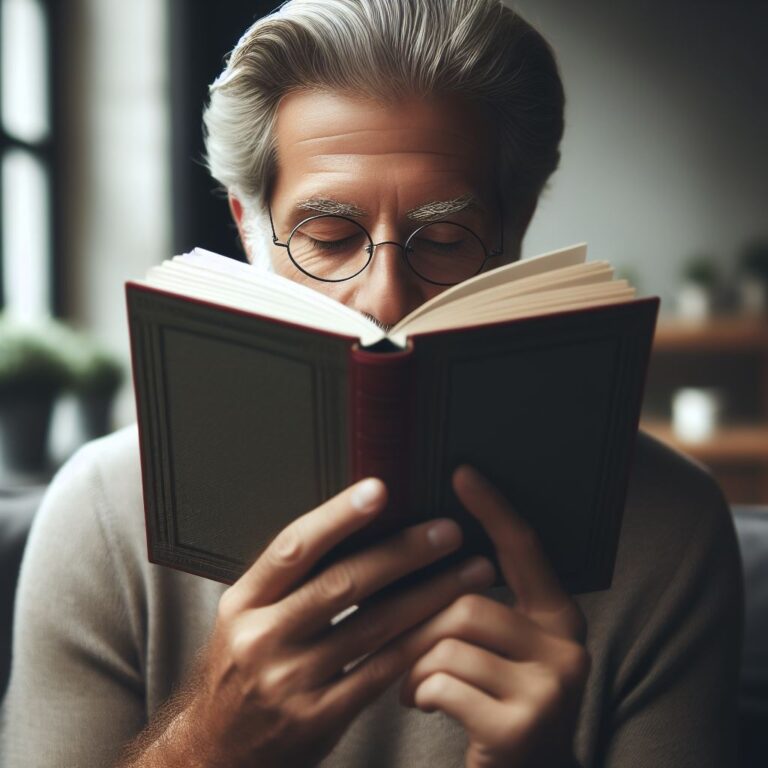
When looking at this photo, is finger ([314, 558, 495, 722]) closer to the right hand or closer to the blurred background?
the right hand

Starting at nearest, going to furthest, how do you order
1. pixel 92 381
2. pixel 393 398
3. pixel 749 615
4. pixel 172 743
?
pixel 393 398
pixel 172 743
pixel 749 615
pixel 92 381

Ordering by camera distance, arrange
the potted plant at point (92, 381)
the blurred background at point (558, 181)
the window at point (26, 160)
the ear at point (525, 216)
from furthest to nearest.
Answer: the blurred background at point (558, 181) → the window at point (26, 160) → the potted plant at point (92, 381) → the ear at point (525, 216)

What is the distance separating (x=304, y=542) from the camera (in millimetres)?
621

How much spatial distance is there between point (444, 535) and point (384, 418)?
0.11 meters

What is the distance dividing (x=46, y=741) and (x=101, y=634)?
4.8 inches

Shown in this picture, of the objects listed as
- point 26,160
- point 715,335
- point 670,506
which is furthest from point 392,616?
point 715,335

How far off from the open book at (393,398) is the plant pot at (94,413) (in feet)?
6.03

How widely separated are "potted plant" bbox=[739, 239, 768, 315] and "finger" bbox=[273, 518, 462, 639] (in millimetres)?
4343

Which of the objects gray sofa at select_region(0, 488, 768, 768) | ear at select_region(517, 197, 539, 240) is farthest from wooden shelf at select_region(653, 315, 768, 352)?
ear at select_region(517, 197, 539, 240)

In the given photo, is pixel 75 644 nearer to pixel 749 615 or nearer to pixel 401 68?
pixel 401 68

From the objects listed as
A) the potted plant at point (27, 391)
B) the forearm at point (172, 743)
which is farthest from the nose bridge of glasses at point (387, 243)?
the potted plant at point (27, 391)

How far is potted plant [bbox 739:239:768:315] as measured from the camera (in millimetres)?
4439

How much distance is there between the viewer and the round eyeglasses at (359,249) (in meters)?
0.94

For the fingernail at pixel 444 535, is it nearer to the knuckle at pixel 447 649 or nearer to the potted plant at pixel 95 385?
the knuckle at pixel 447 649
